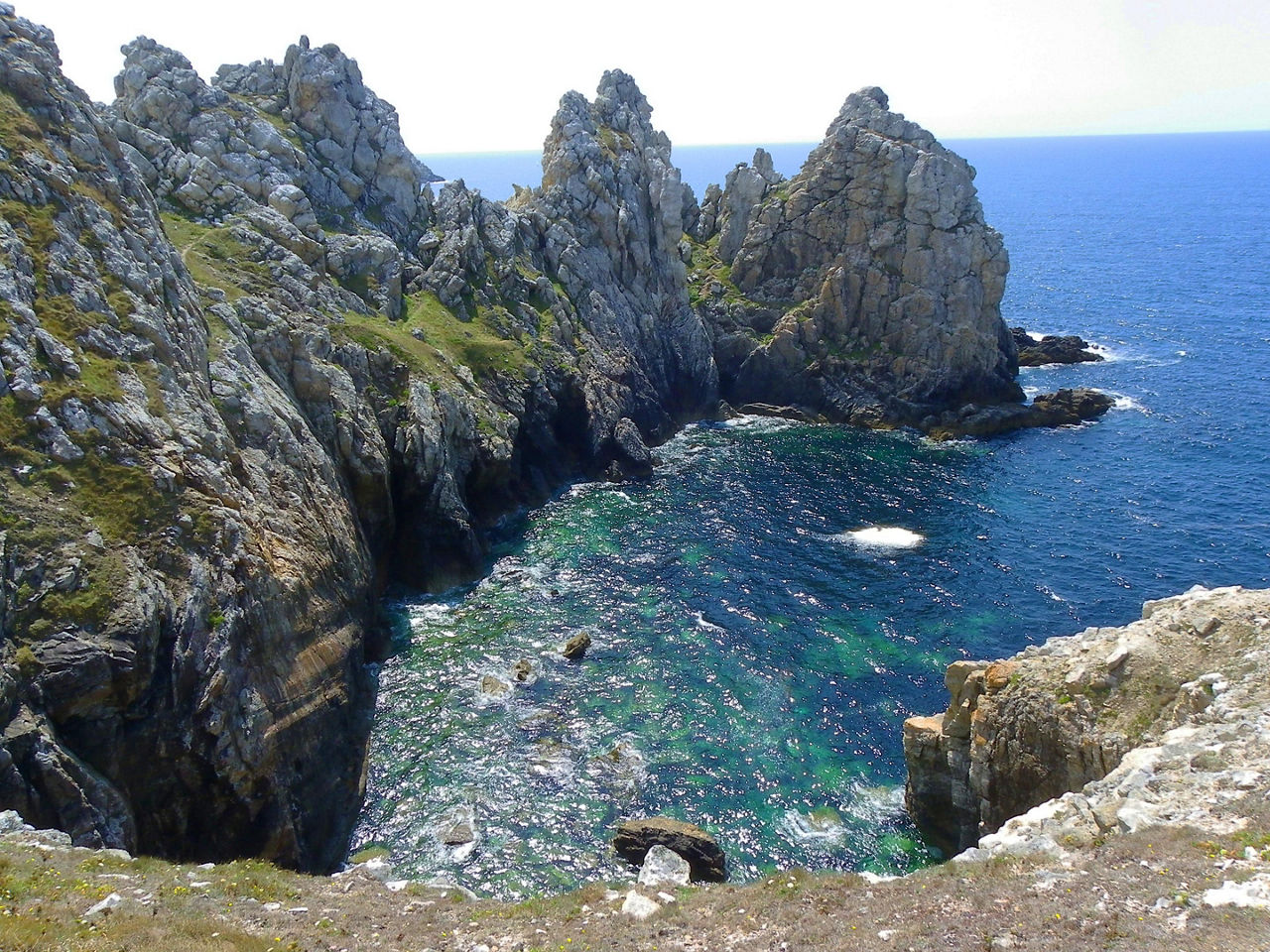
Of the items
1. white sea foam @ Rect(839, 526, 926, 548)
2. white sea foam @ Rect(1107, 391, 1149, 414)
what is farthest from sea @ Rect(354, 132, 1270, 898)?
white sea foam @ Rect(1107, 391, 1149, 414)

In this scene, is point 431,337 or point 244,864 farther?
point 431,337

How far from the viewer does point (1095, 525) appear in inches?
2650

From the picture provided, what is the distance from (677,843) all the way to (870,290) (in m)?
80.4

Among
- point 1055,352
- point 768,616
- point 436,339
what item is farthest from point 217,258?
point 1055,352

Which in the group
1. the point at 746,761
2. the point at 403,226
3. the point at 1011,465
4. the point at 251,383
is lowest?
the point at 746,761

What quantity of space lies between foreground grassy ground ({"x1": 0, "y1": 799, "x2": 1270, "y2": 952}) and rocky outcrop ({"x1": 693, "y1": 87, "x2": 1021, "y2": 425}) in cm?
7466

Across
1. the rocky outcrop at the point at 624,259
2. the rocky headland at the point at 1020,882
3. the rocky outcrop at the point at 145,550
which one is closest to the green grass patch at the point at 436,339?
the rocky outcrop at the point at 624,259

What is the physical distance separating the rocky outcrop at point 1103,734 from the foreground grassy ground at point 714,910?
187cm

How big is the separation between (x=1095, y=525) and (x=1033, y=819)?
48.3 metres

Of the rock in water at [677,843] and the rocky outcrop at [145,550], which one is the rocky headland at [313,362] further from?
the rock in water at [677,843]

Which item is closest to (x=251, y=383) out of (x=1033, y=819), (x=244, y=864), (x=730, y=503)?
(x=244, y=864)

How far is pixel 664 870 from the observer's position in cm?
2958

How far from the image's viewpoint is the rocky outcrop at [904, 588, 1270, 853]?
24922 millimetres

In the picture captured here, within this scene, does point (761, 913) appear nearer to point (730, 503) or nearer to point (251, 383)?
point (251, 383)
